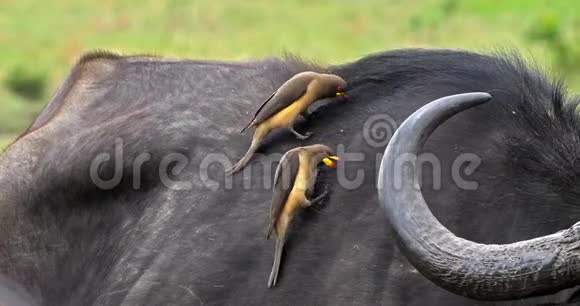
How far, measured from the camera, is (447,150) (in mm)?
4926

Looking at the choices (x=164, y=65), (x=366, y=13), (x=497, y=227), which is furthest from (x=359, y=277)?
(x=366, y=13)

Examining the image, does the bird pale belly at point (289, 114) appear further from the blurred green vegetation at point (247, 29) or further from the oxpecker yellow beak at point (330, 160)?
the blurred green vegetation at point (247, 29)

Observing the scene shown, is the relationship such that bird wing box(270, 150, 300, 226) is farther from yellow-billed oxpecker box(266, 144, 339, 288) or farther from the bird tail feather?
the bird tail feather

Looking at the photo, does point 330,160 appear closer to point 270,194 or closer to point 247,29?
point 270,194

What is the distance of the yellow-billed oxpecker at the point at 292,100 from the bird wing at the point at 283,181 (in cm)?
31

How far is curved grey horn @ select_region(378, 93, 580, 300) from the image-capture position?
3826mm

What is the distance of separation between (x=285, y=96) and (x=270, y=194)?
0.48 metres

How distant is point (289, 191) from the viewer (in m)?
5.02

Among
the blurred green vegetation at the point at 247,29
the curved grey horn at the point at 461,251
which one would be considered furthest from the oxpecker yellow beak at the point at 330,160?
the blurred green vegetation at the point at 247,29

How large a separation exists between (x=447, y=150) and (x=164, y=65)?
78.6 inches

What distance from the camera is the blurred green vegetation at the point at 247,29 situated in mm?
24922

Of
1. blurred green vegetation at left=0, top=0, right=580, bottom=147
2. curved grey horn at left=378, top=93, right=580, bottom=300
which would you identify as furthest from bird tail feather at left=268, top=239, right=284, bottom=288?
blurred green vegetation at left=0, top=0, right=580, bottom=147

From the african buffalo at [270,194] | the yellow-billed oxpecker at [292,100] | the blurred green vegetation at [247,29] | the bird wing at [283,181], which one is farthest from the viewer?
the blurred green vegetation at [247,29]

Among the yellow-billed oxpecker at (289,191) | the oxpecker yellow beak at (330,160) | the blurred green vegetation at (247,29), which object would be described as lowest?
the yellow-billed oxpecker at (289,191)
